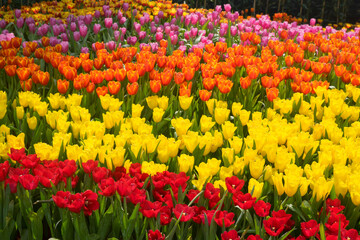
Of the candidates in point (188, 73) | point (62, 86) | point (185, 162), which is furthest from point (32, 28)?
point (185, 162)

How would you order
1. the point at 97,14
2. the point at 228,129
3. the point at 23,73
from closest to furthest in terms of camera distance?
1. the point at 228,129
2. the point at 23,73
3. the point at 97,14

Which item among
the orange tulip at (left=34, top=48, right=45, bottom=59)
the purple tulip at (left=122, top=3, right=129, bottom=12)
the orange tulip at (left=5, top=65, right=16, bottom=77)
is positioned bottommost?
the orange tulip at (left=5, top=65, right=16, bottom=77)

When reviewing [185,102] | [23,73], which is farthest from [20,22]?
[185,102]

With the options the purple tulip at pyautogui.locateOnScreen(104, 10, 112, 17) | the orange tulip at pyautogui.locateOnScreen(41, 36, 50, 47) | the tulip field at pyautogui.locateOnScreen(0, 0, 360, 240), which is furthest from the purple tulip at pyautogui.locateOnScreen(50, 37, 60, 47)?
the purple tulip at pyautogui.locateOnScreen(104, 10, 112, 17)

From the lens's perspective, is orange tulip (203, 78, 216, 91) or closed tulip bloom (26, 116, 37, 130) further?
orange tulip (203, 78, 216, 91)

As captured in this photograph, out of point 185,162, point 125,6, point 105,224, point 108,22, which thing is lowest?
point 105,224

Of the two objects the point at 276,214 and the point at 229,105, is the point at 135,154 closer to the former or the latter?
the point at 276,214

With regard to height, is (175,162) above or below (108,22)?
below

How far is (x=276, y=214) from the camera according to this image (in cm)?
182

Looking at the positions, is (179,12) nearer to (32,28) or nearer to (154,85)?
(32,28)

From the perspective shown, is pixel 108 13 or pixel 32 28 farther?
pixel 108 13

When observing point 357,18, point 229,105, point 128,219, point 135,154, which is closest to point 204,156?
point 135,154

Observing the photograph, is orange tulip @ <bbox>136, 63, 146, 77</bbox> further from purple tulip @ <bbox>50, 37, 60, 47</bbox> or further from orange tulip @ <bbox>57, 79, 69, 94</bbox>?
purple tulip @ <bbox>50, 37, 60, 47</bbox>

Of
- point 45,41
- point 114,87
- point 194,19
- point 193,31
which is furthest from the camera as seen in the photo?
point 194,19
